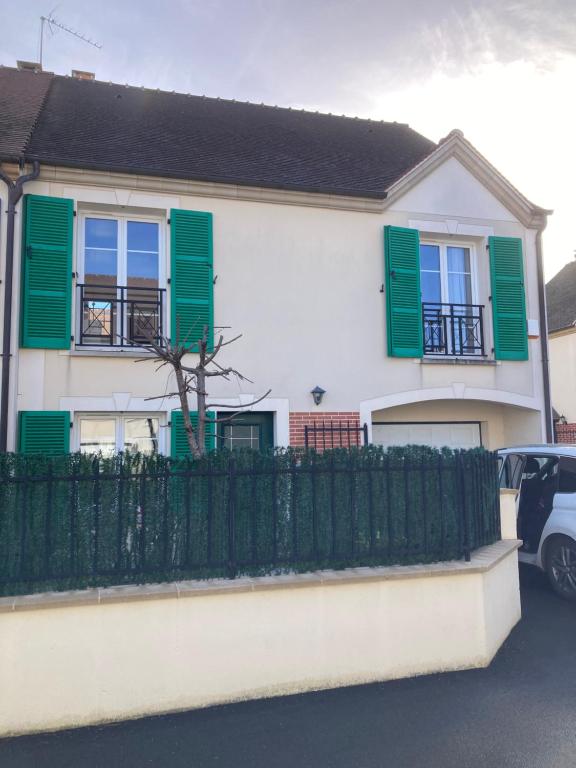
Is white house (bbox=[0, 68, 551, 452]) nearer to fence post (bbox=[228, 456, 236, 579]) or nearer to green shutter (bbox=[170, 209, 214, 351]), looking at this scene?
green shutter (bbox=[170, 209, 214, 351])

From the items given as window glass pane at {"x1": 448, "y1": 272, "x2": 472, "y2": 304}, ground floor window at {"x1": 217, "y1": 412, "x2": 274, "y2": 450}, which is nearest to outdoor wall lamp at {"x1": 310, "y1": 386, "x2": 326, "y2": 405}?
ground floor window at {"x1": 217, "y1": 412, "x2": 274, "y2": 450}

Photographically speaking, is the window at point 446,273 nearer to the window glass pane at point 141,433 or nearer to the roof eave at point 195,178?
the roof eave at point 195,178

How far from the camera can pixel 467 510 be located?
4.98 m

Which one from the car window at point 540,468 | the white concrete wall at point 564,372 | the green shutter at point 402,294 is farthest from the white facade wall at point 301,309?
the white concrete wall at point 564,372

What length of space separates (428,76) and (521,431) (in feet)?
18.5

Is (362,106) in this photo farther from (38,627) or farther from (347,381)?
(38,627)

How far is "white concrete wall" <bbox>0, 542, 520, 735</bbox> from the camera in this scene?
12.3 ft

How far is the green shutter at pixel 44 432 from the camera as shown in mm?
7309

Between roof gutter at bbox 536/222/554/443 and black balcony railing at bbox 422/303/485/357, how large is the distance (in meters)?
1.11

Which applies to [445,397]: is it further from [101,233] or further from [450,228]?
[101,233]

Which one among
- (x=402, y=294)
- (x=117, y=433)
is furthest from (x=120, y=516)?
(x=402, y=294)

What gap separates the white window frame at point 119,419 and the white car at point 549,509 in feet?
14.6

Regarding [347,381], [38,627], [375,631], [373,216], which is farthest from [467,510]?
[373,216]

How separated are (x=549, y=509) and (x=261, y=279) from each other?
15.6 ft
